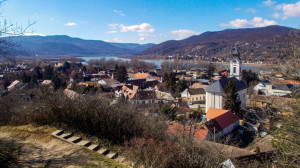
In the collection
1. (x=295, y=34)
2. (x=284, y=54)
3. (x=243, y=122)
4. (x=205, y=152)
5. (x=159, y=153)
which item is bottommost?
(x=243, y=122)

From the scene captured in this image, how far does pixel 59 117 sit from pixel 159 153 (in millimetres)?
3350

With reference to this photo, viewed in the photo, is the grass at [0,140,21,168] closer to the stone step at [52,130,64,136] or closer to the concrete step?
the stone step at [52,130,64,136]

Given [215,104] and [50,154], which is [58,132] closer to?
[50,154]

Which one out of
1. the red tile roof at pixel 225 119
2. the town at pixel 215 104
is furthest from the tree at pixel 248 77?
the red tile roof at pixel 225 119

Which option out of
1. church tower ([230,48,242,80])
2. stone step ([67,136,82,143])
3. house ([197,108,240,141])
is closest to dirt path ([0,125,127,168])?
stone step ([67,136,82,143])

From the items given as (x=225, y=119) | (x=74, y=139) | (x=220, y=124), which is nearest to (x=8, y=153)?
(x=74, y=139)

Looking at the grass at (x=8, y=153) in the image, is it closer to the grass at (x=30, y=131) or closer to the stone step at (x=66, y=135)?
the grass at (x=30, y=131)

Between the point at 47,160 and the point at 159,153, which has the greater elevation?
the point at 159,153

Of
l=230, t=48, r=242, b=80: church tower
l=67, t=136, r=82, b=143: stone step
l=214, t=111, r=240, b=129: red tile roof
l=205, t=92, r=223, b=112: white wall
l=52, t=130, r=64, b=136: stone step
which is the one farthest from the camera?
l=230, t=48, r=242, b=80: church tower

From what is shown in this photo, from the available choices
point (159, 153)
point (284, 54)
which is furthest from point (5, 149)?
point (284, 54)

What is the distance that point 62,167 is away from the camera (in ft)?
12.3

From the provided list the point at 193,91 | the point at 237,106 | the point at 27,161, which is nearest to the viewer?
the point at 27,161

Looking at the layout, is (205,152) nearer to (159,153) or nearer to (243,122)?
(159,153)

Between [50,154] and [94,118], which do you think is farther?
[94,118]
